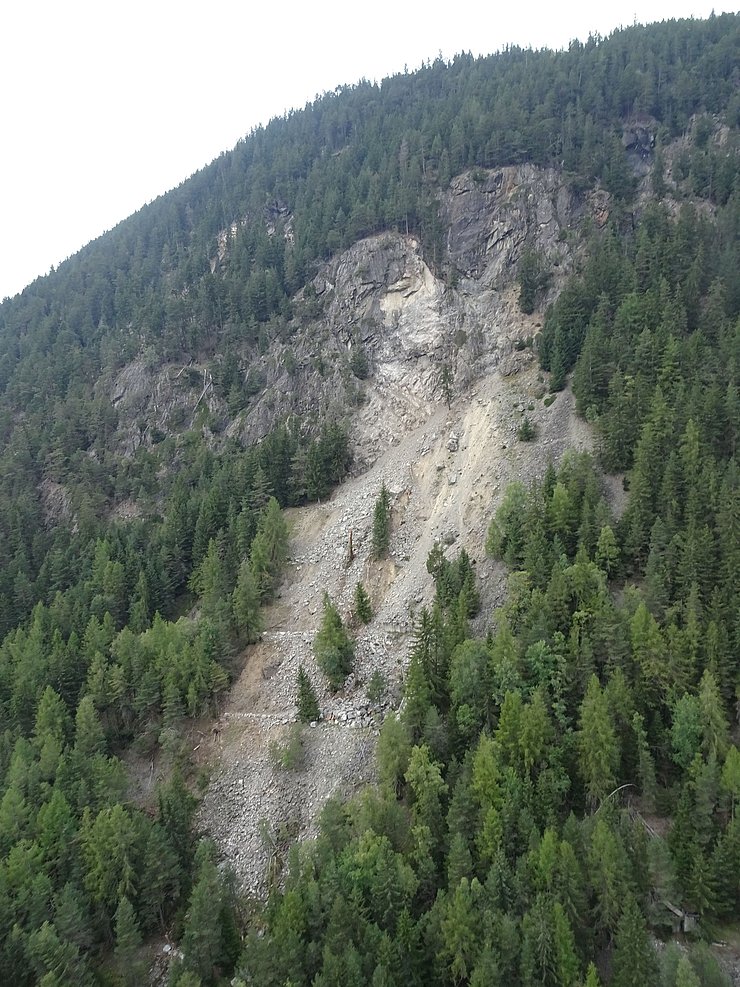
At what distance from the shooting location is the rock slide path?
50656mm

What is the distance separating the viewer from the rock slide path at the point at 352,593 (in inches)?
1994

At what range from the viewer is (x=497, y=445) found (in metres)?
76.1

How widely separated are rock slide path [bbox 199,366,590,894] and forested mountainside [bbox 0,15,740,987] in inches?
89.7

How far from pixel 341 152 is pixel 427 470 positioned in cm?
9779

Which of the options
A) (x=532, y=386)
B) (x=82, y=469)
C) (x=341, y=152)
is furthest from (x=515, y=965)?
(x=341, y=152)

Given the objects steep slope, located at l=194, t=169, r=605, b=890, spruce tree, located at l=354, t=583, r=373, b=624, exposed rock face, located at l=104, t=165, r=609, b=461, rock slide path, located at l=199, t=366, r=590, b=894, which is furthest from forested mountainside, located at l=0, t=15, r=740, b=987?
spruce tree, located at l=354, t=583, r=373, b=624

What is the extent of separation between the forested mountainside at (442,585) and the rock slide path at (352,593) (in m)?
2.28

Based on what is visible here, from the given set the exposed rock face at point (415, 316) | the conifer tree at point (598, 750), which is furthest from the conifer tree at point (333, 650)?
the exposed rock face at point (415, 316)

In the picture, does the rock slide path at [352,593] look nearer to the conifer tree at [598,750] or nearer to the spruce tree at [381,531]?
the spruce tree at [381,531]

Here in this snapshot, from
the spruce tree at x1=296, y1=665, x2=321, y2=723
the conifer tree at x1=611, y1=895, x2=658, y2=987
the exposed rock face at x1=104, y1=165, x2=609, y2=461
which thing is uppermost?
the exposed rock face at x1=104, y1=165, x2=609, y2=461

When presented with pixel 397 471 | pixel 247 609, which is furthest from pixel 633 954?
pixel 397 471

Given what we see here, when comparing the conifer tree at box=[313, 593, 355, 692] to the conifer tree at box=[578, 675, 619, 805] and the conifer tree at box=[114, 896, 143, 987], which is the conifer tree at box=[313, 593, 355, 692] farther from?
the conifer tree at box=[578, 675, 619, 805]

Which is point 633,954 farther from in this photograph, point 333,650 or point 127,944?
point 333,650

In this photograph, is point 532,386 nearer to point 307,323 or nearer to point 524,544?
point 524,544
